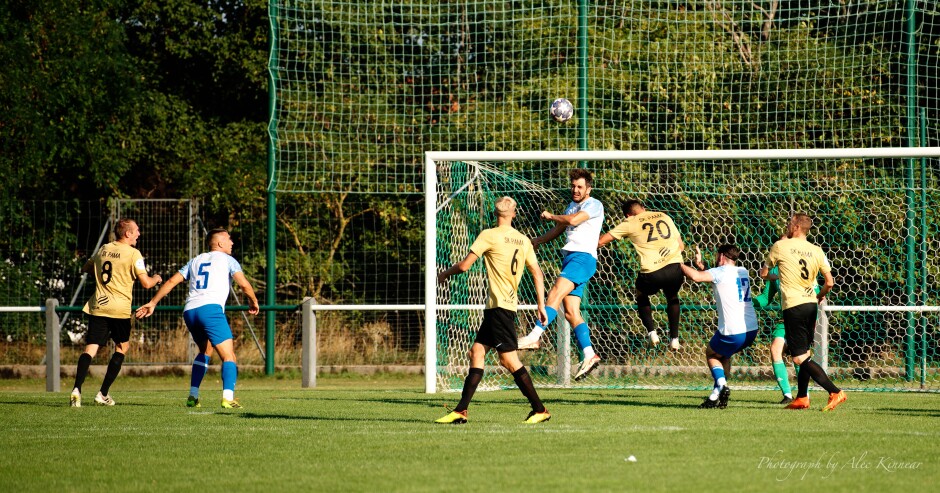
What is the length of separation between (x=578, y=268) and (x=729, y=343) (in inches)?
69.7

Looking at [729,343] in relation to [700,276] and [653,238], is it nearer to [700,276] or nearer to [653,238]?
[700,276]

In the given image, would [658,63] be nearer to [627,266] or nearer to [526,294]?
[627,266]

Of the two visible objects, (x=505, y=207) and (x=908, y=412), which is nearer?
(x=505, y=207)

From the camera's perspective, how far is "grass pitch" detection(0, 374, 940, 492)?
672cm

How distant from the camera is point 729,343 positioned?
38.3 ft

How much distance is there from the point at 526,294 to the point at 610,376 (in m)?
1.60

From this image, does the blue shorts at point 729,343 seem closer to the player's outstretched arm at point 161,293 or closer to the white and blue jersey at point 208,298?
the white and blue jersey at point 208,298

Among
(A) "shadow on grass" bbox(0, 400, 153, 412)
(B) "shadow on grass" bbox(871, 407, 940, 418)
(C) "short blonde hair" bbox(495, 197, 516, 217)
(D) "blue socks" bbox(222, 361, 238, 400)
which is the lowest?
(A) "shadow on grass" bbox(0, 400, 153, 412)

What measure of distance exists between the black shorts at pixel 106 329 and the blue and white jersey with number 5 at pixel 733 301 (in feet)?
20.6

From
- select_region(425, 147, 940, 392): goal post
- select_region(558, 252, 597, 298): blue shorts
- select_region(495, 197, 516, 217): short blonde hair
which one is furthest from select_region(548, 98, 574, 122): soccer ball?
select_region(495, 197, 516, 217): short blonde hair

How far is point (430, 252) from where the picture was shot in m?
13.3

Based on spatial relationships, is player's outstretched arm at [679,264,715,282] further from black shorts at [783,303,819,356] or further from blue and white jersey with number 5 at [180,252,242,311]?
blue and white jersey with number 5 at [180,252,242,311]

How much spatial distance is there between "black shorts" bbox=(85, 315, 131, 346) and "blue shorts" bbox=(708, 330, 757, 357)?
6247mm

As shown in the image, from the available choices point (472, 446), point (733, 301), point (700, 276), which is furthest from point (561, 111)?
point (472, 446)
